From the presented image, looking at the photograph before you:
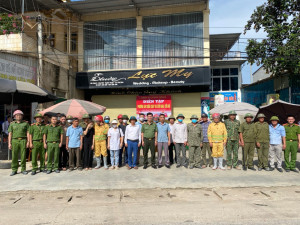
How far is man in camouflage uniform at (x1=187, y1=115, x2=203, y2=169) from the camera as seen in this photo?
750cm

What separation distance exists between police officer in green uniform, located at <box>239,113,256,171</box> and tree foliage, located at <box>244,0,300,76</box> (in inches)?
235

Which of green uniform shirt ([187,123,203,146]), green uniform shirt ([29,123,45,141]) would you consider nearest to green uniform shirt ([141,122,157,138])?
green uniform shirt ([187,123,203,146])

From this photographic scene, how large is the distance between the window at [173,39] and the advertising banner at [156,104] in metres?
2.27

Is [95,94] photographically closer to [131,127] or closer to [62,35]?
[62,35]

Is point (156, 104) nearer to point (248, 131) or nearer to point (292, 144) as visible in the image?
point (248, 131)

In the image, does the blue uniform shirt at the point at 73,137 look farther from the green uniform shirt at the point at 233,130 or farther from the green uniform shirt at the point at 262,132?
the green uniform shirt at the point at 262,132

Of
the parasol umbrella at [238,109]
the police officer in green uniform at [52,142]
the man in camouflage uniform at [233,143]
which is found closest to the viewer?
the police officer in green uniform at [52,142]

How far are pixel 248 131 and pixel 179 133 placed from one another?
2.18m

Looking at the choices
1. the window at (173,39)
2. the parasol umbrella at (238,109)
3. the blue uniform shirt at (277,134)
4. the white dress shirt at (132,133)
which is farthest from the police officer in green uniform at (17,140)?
the window at (173,39)

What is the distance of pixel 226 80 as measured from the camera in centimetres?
2014

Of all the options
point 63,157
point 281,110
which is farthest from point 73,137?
point 281,110

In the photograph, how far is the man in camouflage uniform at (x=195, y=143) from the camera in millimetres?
7500

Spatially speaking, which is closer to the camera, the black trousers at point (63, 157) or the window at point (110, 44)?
the black trousers at point (63, 157)

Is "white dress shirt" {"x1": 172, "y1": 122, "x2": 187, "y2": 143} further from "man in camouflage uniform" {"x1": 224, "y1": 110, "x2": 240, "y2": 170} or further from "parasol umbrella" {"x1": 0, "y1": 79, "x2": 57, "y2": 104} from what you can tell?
"parasol umbrella" {"x1": 0, "y1": 79, "x2": 57, "y2": 104}
